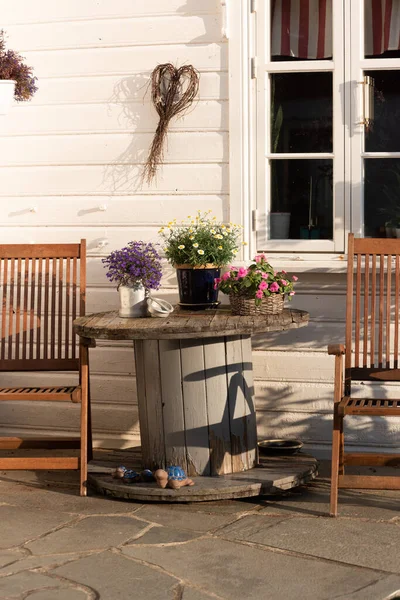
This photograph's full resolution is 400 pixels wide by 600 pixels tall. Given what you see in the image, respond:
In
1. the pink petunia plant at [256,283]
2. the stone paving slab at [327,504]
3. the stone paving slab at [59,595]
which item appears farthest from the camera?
the pink petunia plant at [256,283]

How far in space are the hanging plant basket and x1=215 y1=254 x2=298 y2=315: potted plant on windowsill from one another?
1566 mm

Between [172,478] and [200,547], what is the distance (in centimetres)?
62

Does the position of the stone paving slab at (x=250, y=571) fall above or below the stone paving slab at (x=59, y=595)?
below

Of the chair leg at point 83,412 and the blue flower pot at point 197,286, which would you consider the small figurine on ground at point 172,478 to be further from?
the blue flower pot at point 197,286

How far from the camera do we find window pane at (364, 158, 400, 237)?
4.92 m

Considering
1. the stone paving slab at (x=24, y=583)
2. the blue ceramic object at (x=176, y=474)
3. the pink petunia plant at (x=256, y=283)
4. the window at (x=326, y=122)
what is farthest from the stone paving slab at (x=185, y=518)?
the window at (x=326, y=122)

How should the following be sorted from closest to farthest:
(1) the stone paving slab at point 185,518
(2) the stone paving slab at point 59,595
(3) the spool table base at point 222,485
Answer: (2) the stone paving slab at point 59,595 < (1) the stone paving slab at point 185,518 < (3) the spool table base at point 222,485

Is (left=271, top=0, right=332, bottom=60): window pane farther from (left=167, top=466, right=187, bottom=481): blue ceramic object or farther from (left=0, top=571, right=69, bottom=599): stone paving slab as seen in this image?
(left=0, top=571, right=69, bottom=599): stone paving slab

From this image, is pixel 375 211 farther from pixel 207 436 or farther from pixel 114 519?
pixel 114 519

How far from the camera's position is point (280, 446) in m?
4.81

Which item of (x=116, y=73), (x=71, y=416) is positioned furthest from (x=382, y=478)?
(x=116, y=73)

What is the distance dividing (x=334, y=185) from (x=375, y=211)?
0.26 metres

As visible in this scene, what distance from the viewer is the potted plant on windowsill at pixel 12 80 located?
4914mm

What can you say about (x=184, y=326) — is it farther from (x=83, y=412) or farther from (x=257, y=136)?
(x=257, y=136)
